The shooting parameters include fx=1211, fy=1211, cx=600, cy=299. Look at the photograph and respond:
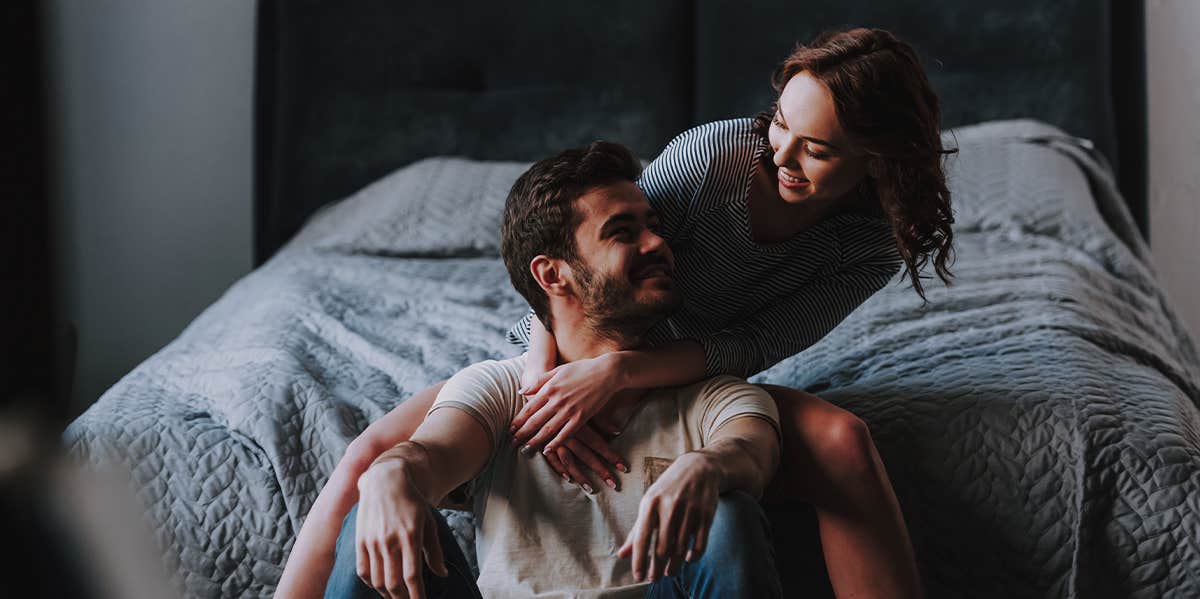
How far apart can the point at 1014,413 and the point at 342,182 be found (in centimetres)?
212

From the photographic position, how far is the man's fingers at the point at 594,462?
126 cm

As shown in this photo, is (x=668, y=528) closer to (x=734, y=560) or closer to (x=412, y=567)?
(x=734, y=560)

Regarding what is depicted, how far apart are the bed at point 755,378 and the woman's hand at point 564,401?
20 cm

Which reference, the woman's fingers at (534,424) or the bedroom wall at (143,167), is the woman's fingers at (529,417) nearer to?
the woman's fingers at (534,424)

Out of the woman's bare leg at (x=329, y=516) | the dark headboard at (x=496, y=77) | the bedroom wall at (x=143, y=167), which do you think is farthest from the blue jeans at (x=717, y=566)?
the bedroom wall at (x=143, y=167)

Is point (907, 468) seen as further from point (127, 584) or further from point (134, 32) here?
point (134, 32)

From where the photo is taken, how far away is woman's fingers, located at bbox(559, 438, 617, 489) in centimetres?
126

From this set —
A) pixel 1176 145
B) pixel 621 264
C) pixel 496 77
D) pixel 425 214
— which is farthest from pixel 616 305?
pixel 1176 145

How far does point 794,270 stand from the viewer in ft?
4.99

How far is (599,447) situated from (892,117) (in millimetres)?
485

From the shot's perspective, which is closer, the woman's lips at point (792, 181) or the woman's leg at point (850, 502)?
the woman's leg at point (850, 502)

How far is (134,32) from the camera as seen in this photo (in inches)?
125

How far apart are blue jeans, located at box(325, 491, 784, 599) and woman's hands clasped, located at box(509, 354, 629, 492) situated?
0.55ft

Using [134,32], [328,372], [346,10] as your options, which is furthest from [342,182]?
[328,372]
